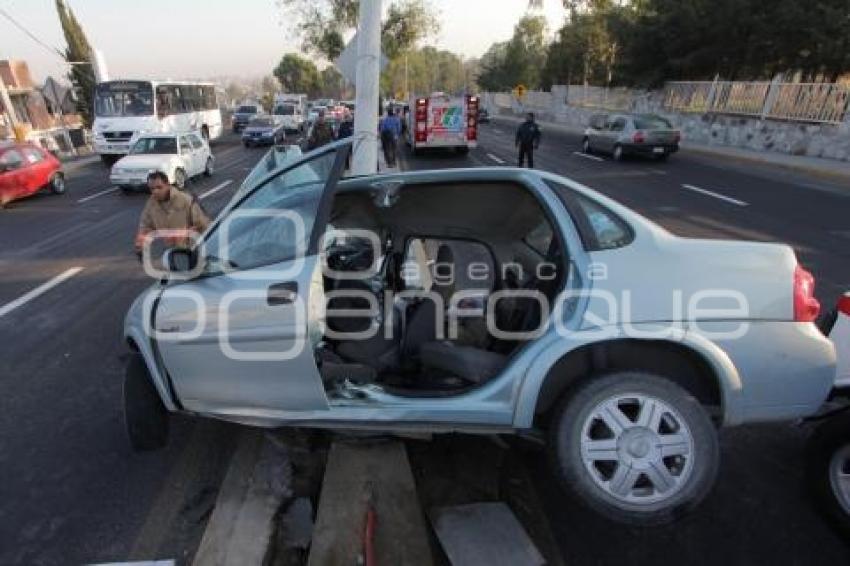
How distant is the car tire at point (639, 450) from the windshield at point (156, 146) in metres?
17.0

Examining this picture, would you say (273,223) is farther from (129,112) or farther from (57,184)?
(129,112)

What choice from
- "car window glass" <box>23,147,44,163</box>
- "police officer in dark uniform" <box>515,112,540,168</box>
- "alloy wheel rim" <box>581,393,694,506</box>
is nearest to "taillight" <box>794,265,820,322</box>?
"alloy wheel rim" <box>581,393,694,506</box>

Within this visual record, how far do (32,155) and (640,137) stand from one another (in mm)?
18274

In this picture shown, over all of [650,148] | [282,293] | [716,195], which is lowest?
[650,148]

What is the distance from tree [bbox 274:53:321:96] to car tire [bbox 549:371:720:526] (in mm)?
113531

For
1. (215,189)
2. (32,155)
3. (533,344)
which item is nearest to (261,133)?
(215,189)

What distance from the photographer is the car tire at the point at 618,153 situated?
2102 cm

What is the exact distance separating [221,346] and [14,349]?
3.85 m

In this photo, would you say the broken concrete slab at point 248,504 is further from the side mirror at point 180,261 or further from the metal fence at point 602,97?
the metal fence at point 602,97

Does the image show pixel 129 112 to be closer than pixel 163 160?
No

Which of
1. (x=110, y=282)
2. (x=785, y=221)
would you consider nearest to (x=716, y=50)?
(x=785, y=221)

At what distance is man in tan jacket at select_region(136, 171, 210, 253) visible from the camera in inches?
241

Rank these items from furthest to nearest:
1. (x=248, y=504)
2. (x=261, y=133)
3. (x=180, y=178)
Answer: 1. (x=261, y=133)
2. (x=180, y=178)
3. (x=248, y=504)

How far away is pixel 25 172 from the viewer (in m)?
15.1
